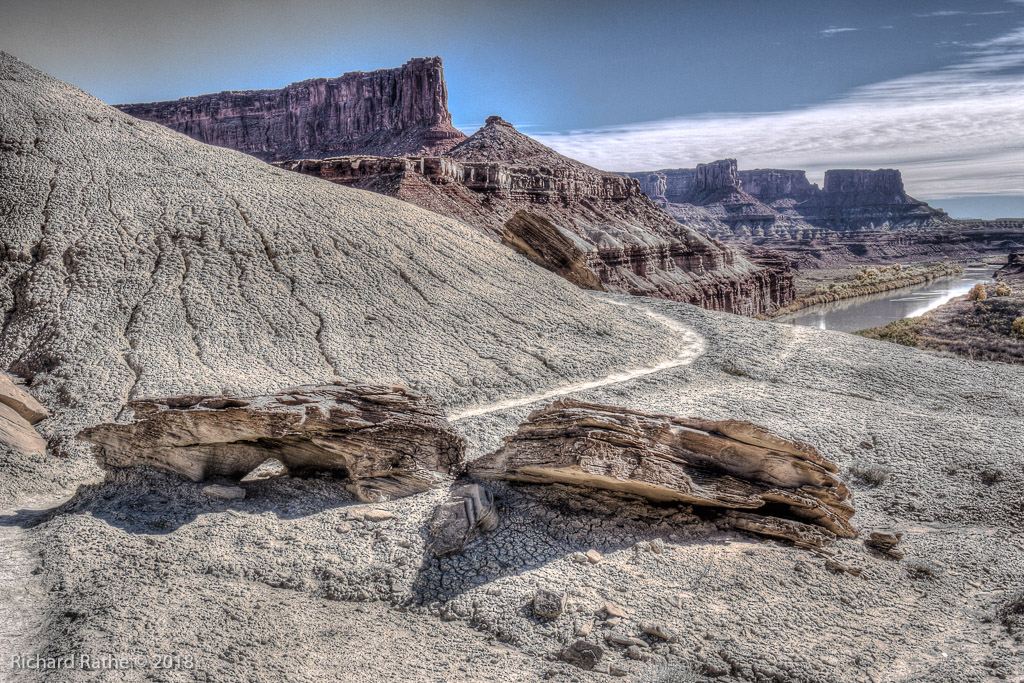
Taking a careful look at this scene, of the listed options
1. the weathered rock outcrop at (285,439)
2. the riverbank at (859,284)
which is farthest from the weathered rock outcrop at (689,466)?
the riverbank at (859,284)

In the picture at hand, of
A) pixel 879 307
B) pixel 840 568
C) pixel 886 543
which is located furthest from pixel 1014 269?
pixel 840 568

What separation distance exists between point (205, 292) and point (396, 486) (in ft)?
24.4

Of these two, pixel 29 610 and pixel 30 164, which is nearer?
pixel 29 610

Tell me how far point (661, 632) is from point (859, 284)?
71797mm

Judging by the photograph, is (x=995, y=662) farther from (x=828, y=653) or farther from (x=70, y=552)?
(x=70, y=552)

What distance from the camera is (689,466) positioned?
7445 mm

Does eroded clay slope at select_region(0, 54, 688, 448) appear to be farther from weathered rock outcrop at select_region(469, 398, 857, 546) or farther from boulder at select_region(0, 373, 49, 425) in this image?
weathered rock outcrop at select_region(469, 398, 857, 546)

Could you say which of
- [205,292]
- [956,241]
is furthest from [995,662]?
[956,241]

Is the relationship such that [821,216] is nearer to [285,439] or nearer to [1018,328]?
[1018,328]

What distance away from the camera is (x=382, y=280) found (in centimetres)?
1452

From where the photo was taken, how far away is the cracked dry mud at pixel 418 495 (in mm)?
5227

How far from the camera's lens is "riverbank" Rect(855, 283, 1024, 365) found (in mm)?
22503

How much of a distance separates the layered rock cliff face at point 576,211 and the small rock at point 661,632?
17.0 m

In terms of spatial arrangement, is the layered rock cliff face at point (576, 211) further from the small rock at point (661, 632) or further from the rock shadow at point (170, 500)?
the small rock at point (661, 632)
